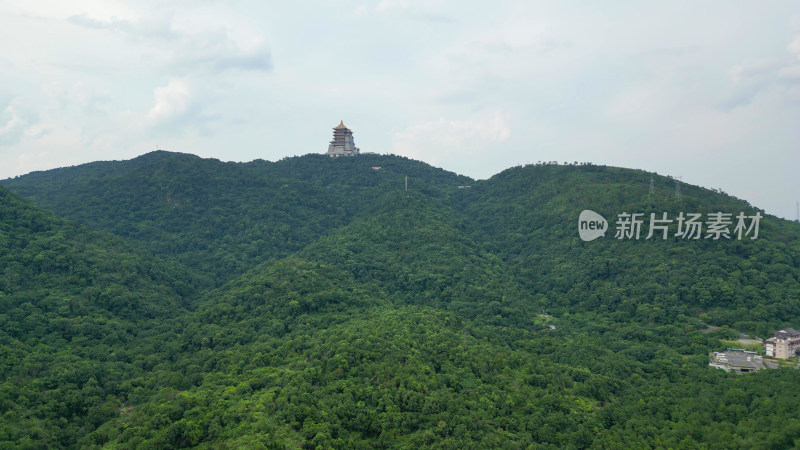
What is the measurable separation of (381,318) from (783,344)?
26.4m

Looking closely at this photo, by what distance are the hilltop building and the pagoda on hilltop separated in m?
74.1

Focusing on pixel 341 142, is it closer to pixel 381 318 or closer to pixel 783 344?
pixel 381 318

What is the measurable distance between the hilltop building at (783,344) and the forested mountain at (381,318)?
275 centimetres

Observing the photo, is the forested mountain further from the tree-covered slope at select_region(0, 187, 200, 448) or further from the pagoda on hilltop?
the pagoda on hilltop

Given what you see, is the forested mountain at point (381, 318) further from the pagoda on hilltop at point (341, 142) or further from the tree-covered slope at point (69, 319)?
the pagoda on hilltop at point (341, 142)

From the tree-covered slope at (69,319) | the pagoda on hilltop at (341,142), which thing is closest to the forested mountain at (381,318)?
the tree-covered slope at (69,319)

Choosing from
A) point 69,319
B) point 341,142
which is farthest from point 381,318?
point 341,142

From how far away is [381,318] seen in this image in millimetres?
35531

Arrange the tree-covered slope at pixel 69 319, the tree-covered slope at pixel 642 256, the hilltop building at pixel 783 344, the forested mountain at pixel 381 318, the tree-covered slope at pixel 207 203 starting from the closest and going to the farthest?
the forested mountain at pixel 381 318 → the tree-covered slope at pixel 69 319 → the hilltop building at pixel 783 344 → the tree-covered slope at pixel 642 256 → the tree-covered slope at pixel 207 203

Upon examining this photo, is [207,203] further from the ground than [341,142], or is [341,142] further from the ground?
[341,142]

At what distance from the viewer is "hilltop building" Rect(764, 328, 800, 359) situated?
32906 mm

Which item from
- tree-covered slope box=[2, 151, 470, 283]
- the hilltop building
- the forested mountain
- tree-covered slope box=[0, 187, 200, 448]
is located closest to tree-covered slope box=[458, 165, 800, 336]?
the forested mountain

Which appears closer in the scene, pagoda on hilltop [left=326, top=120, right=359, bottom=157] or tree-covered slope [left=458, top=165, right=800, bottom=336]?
tree-covered slope [left=458, top=165, right=800, bottom=336]

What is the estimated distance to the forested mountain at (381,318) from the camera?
24594 mm
